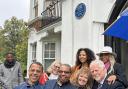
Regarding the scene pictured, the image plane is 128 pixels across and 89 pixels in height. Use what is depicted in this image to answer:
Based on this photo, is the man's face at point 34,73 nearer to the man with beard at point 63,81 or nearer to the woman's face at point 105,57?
the man with beard at point 63,81

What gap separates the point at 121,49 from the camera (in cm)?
1266

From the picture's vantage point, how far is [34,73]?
524 cm

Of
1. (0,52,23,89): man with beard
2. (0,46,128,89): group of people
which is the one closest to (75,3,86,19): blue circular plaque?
(0,52,23,89): man with beard

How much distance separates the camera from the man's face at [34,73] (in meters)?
5.25

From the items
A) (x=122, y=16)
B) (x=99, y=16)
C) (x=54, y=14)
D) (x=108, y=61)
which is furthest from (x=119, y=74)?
(x=54, y=14)

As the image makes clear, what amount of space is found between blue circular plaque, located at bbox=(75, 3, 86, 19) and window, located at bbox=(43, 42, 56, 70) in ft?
16.1

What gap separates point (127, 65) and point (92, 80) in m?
6.98

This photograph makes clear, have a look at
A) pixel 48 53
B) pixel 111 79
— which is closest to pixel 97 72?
pixel 111 79

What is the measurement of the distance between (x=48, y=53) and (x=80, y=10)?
5.46 metres

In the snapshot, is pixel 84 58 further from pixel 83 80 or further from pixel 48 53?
pixel 48 53

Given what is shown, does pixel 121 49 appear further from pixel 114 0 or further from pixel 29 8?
pixel 29 8

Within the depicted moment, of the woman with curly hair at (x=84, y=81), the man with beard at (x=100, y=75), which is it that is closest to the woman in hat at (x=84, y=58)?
the woman with curly hair at (x=84, y=81)

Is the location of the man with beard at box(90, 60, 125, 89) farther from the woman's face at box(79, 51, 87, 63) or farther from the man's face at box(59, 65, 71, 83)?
the woman's face at box(79, 51, 87, 63)

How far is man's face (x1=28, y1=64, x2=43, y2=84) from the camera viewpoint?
5.25 m
